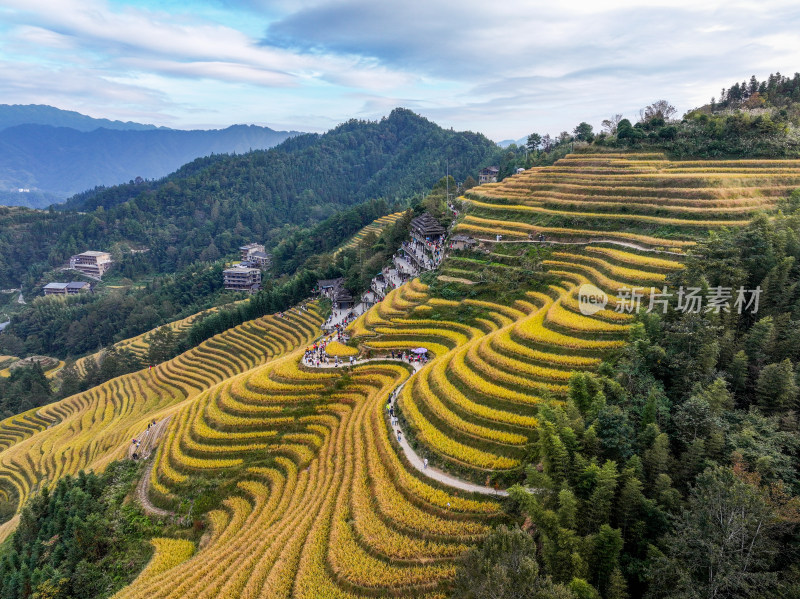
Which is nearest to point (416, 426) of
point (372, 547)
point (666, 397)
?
point (372, 547)

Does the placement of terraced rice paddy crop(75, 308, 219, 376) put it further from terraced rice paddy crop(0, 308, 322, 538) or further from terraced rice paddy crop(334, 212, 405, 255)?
terraced rice paddy crop(334, 212, 405, 255)

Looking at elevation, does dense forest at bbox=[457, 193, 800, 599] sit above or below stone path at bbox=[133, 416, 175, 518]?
above

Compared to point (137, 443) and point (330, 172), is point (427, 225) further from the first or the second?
point (330, 172)

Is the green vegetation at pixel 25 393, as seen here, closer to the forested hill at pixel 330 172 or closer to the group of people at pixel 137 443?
the group of people at pixel 137 443

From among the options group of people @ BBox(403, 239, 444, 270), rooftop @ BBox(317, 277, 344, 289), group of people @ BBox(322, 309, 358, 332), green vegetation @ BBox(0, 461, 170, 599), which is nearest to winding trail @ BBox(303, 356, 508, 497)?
green vegetation @ BBox(0, 461, 170, 599)

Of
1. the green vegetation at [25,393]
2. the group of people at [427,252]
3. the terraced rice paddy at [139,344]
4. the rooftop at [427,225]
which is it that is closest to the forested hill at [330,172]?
the terraced rice paddy at [139,344]

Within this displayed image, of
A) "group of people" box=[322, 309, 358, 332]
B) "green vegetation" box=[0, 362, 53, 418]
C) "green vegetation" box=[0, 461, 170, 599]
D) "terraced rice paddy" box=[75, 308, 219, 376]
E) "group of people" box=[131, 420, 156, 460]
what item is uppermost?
"group of people" box=[322, 309, 358, 332]

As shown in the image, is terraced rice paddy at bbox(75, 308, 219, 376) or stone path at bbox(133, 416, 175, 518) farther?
terraced rice paddy at bbox(75, 308, 219, 376)
